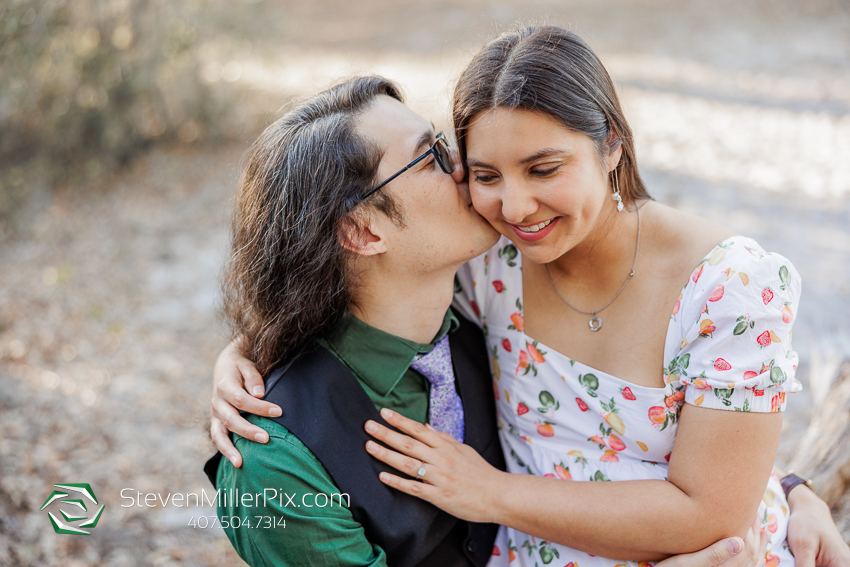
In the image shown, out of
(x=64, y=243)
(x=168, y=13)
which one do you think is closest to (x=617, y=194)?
(x=64, y=243)

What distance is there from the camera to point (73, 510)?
3498 millimetres

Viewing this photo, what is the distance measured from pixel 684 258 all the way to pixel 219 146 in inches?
309

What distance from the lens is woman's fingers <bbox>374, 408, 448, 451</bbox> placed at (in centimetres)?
208

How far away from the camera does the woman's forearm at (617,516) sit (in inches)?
76.1

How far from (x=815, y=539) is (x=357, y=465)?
1.59 meters

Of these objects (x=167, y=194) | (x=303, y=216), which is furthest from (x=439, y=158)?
(x=167, y=194)

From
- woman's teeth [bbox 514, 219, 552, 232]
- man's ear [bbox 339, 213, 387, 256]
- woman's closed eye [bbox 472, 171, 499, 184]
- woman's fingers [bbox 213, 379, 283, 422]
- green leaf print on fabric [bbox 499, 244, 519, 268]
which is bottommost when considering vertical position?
woman's fingers [bbox 213, 379, 283, 422]

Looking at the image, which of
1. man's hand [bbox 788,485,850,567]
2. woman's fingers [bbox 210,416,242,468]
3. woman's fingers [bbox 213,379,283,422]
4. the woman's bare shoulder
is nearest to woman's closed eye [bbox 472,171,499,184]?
the woman's bare shoulder

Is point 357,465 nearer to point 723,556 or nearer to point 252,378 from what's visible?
point 252,378

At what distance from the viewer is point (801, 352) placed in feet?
15.6

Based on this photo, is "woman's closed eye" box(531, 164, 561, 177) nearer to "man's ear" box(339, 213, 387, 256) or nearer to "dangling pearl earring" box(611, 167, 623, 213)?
"dangling pearl earring" box(611, 167, 623, 213)

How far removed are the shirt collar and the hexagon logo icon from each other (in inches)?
78.1

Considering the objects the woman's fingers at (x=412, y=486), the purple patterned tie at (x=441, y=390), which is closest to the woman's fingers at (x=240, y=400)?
the woman's fingers at (x=412, y=486)

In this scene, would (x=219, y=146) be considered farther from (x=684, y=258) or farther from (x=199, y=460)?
(x=684, y=258)
